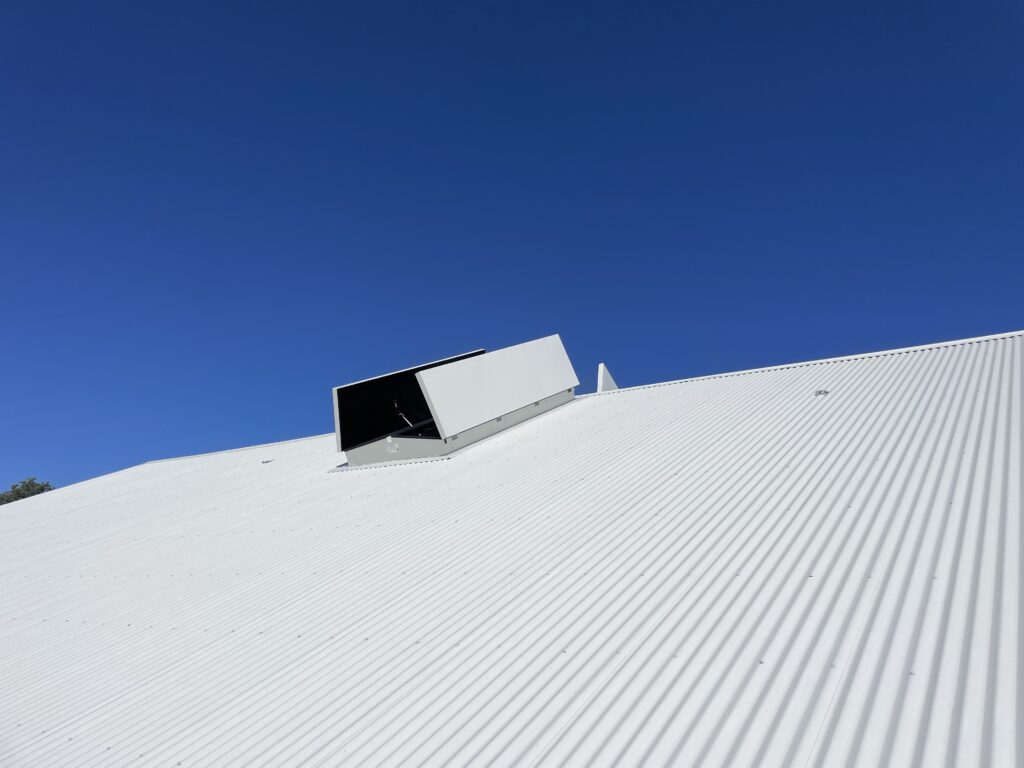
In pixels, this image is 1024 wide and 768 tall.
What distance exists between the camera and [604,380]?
14297 mm

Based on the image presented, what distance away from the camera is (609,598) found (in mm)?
4586

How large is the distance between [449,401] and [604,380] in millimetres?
4262

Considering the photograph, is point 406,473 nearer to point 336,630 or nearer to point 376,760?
point 336,630

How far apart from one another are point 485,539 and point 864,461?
3.48 metres

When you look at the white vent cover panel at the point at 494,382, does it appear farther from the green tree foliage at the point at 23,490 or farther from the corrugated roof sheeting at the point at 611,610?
the green tree foliage at the point at 23,490

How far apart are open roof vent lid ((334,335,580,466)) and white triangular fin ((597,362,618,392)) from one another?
1.74 ft

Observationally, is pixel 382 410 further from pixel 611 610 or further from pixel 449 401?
pixel 611 610

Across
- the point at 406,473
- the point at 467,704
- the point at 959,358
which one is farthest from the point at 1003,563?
the point at 406,473

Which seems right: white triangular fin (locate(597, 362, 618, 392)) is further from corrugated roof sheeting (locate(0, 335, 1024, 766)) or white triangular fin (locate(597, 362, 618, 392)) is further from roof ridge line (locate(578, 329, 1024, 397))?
corrugated roof sheeting (locate(0, 335, 1024, 766))

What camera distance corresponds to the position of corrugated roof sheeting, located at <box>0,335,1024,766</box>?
3.18 meters

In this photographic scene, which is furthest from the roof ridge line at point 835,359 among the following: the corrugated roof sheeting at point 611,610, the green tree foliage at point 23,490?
the green tree foliage at point 23,490

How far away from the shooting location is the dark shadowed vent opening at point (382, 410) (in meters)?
12.1

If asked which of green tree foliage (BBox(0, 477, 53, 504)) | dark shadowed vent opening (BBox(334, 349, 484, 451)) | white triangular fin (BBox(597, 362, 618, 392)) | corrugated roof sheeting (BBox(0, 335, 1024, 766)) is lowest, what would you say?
green tree foliage (BBox(0, 477, 53, 504))

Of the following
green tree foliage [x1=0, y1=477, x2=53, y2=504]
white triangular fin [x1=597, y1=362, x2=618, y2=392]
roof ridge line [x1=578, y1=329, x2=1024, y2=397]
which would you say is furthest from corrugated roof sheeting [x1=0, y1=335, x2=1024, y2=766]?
green tree foliage [x1=0, y1=477, x2=53, y2=504]
